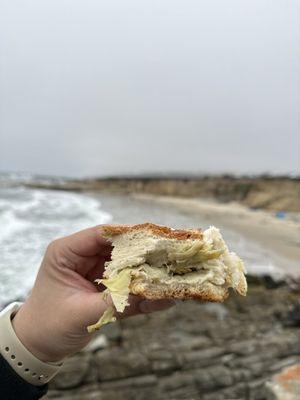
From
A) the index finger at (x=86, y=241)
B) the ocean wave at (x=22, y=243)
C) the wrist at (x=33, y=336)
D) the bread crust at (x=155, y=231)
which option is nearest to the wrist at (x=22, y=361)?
the wrist at (x=33, y=336)

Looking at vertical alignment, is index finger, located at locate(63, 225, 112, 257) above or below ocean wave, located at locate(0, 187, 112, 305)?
above

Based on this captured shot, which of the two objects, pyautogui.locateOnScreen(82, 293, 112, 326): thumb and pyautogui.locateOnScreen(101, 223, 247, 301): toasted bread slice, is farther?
pyautogui.locateOnScreen(101, 223, 247, 301): toasted bread slice

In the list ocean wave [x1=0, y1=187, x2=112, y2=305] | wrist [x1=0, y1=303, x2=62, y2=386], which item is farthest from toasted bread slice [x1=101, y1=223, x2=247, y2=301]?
ocean wave [x1=0, y1=187, x2=112, y2=305]

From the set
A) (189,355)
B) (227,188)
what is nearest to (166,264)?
(189,355)

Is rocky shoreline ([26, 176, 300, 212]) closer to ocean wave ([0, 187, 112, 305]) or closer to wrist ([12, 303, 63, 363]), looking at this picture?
ocean wave ([0, 187, 112, 305])

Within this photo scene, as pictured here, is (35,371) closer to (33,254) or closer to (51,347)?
(51,347)

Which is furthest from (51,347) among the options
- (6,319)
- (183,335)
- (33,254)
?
(33,254)
